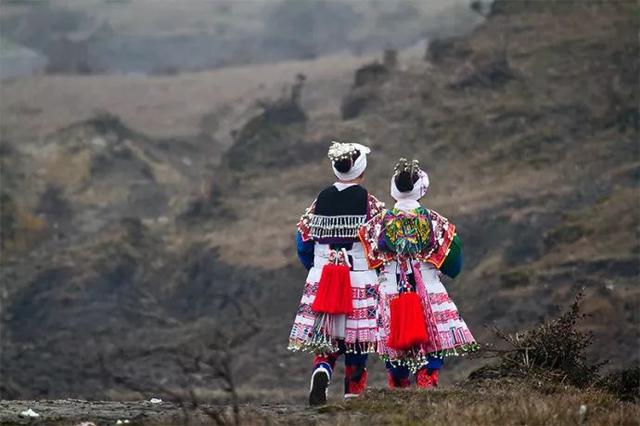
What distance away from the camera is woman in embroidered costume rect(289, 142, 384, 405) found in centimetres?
1156

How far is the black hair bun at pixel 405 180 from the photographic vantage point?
11.7 m

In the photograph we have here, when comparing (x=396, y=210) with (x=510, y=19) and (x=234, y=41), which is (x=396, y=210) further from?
(x=234, y=41)

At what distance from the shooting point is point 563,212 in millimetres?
33125

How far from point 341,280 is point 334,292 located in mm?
113

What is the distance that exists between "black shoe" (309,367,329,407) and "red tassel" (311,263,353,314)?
1.91 feet

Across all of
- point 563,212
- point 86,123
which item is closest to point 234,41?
point 86,123

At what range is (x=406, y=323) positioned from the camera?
11.4m

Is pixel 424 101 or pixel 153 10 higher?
pixel 153 10

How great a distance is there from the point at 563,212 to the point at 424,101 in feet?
35.6

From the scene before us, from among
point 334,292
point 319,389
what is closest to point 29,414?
point 319,389

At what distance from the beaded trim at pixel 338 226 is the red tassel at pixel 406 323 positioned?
64 cm

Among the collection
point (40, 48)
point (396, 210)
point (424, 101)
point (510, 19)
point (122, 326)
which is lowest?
point (396, 210)

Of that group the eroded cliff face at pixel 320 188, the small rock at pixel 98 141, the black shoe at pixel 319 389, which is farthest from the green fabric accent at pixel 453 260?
the small rock at pixel 98 141

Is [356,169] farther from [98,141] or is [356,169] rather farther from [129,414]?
[98,141]
